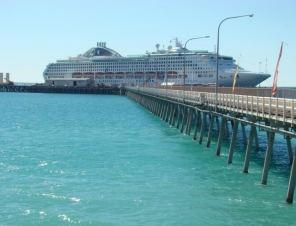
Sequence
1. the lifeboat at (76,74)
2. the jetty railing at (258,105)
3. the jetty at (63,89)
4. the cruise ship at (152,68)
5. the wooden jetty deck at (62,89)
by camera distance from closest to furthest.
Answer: the jetty railing at (258,105) → the cruise ship at (152,68) → the wooden jetty deck at (62,89) → the jetty at (63,89) → the lifeboat at (76,74)

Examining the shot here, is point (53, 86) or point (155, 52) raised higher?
point (155, 52)

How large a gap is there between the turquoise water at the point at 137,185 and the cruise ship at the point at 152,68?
7029 cm

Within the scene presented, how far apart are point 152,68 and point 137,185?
119 metres

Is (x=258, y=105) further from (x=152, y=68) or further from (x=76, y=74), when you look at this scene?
(x=76, y=74)

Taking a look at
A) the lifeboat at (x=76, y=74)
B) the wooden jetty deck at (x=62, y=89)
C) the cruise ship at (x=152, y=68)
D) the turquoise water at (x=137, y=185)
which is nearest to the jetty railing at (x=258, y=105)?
the turquoise water at (x=137, y=185)

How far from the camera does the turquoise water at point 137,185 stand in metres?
17.1

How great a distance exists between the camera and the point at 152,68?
13925 centimetres

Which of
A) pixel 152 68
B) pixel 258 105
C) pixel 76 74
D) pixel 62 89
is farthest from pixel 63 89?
pixel 258 105

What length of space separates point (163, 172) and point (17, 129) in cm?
2531

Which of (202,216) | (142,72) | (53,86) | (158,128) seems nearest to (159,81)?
(142,72)

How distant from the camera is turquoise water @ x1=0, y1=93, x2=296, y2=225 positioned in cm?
Answer: 1709

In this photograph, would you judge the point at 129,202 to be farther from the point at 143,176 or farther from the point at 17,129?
the point at 17,129

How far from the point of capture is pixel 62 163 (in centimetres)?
2672

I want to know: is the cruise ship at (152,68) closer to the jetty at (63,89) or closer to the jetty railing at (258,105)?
the jetty at (63,89)
